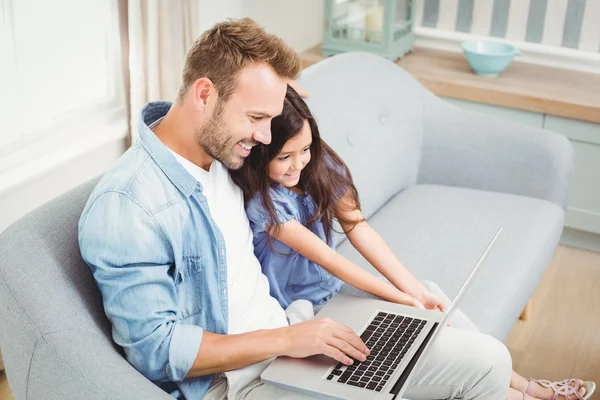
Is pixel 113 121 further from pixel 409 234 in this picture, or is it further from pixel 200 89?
pixel 200 89

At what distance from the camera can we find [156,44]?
2795 millimetres

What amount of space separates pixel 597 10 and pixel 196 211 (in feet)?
8.43

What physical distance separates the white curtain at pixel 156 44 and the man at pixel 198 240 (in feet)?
3.75

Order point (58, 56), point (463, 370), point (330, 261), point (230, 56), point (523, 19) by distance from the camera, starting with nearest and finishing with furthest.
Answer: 1. point (230, 56)
2. point (463, 370)
3. point (330, 261)
4. point (58, 56)
5. point (523, 19)

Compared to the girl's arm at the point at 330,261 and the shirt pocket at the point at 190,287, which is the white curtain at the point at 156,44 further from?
the shirt pocket at the point at 190,287

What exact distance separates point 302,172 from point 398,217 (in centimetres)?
76

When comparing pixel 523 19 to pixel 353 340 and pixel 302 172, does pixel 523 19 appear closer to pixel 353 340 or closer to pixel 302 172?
pixel 302 172

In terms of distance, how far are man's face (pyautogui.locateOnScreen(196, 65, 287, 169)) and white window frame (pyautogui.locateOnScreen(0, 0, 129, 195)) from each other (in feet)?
3.57

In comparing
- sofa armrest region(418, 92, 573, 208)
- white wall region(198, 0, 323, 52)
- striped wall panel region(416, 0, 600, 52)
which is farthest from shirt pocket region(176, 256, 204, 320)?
striped wall panel region(416, 0, 600, 52)

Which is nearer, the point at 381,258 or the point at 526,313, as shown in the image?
the point at 381,258

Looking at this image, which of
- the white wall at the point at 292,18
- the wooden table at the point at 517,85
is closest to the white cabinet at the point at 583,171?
the wooden table at the point at 517,85

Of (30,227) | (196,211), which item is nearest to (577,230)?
(196,211)

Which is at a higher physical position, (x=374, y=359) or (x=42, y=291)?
(x=42, y=291)

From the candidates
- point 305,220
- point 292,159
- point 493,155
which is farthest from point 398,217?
point 292,159
